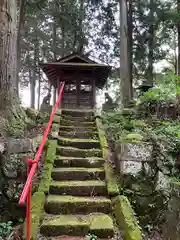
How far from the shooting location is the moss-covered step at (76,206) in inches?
156

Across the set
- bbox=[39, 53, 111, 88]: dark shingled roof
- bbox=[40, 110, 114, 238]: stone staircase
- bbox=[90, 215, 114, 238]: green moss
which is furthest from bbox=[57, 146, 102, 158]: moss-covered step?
bbox=[39, 53, 111, 88]: dark shingled roof

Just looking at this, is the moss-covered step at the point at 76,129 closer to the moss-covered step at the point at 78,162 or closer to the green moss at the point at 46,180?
the moss-covered step at the point at 78,162

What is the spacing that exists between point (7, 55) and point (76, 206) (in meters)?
3.82

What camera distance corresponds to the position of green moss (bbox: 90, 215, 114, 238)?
3518mm

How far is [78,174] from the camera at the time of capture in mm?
4746

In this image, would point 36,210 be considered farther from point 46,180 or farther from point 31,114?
point 31,114

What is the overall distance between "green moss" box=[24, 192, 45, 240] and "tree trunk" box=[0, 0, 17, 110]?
2.42 meters

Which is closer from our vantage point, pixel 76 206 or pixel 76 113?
pixel 76 206

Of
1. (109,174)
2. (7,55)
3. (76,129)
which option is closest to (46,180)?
(109,174)

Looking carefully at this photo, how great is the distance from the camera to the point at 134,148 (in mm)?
4590

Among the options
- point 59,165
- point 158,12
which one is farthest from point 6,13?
point 158,12

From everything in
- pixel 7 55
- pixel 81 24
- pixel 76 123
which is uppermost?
pixel 81 24

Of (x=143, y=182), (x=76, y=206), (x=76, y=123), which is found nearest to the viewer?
(x=76, y=206)

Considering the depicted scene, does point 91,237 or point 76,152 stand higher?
point 76,152
